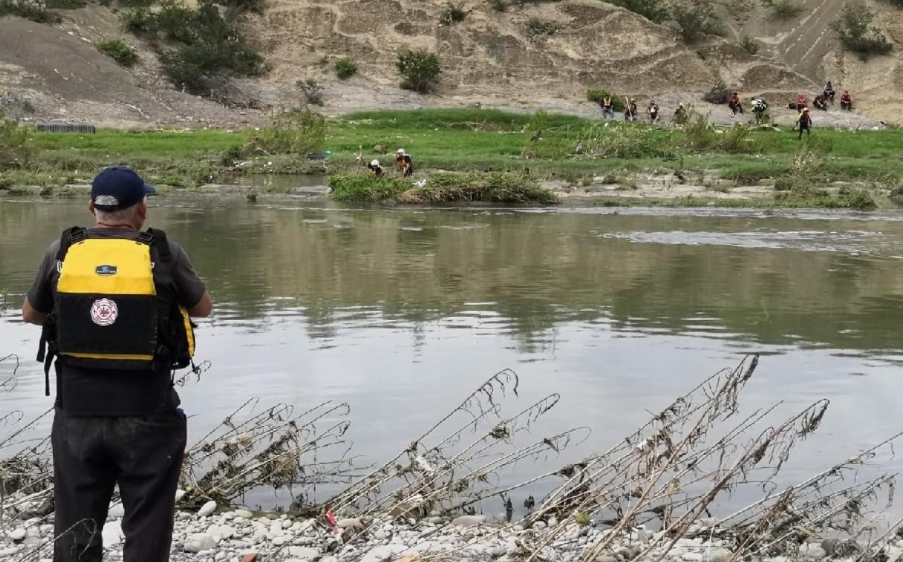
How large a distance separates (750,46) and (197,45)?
36.4 m

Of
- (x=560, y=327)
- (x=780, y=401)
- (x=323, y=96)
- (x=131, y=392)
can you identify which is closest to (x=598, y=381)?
(x=780, y=401)

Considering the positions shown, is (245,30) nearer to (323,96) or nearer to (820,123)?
(323,96)

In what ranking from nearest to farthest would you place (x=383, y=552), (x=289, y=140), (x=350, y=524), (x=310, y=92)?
(x=383, y=552) < (x=350, y=524) < (x=289, y=140) < (x=310, y=92)

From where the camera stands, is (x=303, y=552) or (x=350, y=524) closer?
(x=303, y=552)

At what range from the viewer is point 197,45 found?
6328 cm

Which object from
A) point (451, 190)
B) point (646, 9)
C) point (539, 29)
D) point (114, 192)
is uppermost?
point (646, 9)

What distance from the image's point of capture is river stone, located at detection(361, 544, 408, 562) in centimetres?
637

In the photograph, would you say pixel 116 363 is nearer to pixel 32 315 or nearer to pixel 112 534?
pixel 32 315

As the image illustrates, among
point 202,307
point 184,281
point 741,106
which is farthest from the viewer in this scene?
point 741,106

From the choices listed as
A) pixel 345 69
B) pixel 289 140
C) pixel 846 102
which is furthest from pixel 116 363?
pixel 846 102

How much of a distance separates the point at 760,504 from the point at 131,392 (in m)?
4.04

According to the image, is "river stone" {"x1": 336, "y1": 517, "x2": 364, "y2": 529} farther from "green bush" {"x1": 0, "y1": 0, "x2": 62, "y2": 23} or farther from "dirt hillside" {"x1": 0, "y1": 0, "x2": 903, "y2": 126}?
"green bush" {"x1": 0, "y1": 0, "x2": 62, "y2": 23}

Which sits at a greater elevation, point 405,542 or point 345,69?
point 345,69

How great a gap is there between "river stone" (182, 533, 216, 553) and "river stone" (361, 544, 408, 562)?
2.90 feet
